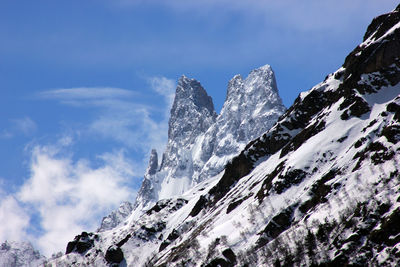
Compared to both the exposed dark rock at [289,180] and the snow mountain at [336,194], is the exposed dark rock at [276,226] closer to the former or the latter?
the snow mountain at [336,194]

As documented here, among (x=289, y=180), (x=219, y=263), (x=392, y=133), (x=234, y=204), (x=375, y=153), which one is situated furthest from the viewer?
(x=234, y=204)

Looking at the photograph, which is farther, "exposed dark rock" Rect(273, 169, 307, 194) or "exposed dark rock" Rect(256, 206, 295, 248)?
"exposed dark rock" Rect(273, 169, 307, 194)

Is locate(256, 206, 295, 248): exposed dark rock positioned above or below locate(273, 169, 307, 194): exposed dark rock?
Answer: below

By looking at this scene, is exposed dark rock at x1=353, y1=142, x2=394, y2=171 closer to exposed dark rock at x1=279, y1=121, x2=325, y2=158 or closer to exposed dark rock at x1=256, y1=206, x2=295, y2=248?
exposed dark rock at x1=256, y1=206, x2=295, y2=248

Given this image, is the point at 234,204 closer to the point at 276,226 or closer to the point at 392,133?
the point at 276,226

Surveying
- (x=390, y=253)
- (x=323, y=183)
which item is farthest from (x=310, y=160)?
(x=390, y=253)

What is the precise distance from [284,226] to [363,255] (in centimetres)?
4682

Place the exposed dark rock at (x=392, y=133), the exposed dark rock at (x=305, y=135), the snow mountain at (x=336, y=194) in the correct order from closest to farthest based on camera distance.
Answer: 1. the snow mountain at (x=336, y=194)
2. the exposed dark rock at (x=392, y=133)
3. the exposed dark rock at (x=305, y=135)

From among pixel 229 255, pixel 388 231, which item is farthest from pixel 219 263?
pixel 388 231

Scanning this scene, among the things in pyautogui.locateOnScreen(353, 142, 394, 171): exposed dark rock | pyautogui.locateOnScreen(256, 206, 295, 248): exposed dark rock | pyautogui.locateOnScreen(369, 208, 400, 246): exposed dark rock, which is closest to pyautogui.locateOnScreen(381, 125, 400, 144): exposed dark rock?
pyautogui.locateOnScreen(353, 142, 394, 171): exposed dark rock

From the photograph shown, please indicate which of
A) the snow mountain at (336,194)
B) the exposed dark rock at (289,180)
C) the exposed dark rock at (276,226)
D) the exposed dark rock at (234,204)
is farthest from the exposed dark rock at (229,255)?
the exposed dark rock at (234,204)

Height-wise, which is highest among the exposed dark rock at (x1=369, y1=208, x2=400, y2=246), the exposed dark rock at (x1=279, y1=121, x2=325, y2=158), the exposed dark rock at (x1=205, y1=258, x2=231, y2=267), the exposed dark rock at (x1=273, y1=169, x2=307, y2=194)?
the exposed dark rock at (x1=279, y1=121, x2=325, y2=158)

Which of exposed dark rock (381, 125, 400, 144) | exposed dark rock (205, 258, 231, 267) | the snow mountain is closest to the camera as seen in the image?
the snow mountain

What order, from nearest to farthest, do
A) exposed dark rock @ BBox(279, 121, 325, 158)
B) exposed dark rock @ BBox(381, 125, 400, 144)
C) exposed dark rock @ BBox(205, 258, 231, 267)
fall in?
exposed dark rock @ BBox(381, 125, 400, 144) < exposed dark rock @ BBox(205, 258, 231, 267) < exposed dark rock @ BBox(279, 121, 325, 158)
